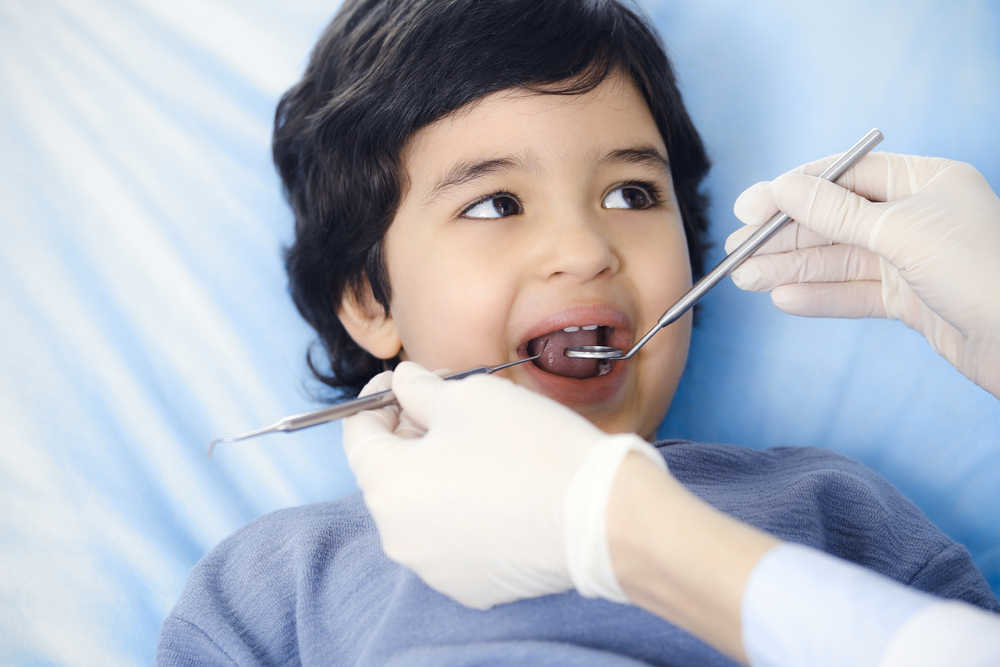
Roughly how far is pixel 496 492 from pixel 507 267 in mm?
424

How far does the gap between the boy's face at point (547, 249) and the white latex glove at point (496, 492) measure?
0.27m

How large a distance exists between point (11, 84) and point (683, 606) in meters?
1.66

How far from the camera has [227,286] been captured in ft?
4.80

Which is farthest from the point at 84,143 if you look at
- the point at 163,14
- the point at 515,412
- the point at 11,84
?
the point at 515,412

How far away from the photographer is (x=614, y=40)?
113cm

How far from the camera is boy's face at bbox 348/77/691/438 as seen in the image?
3.24 ft

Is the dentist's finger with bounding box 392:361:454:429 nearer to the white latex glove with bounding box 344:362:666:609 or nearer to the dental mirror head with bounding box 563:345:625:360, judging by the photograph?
the white latex glove with bounding box 344:362:666:609

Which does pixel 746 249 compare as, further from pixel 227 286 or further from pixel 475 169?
pixel 227 286

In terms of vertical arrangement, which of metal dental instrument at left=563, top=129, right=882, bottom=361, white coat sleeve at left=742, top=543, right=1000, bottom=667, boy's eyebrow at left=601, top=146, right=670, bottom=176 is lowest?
white coat sleeve at left=742, top=543, right=1000, bottom=667

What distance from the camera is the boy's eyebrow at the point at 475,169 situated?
99 cm

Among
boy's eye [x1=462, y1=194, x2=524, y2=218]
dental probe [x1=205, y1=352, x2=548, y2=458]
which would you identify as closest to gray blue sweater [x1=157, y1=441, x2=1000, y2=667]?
dental probe [x1=205, y1=352, x2=548, y2=458]

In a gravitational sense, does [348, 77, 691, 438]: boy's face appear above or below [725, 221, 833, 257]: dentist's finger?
above

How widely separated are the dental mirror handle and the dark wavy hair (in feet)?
1.13

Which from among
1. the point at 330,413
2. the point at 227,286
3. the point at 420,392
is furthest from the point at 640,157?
the point at 227,286
